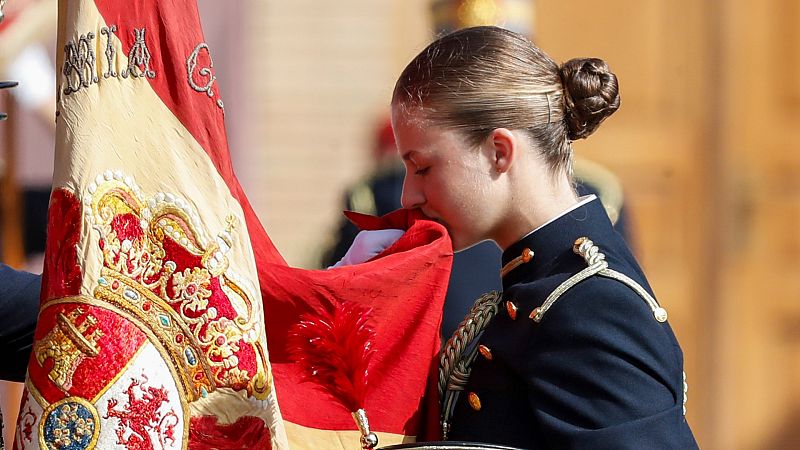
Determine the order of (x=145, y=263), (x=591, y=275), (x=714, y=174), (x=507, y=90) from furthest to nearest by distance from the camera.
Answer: (x=714, y=174), (x=507, y=90), (x=591, y=275), (x=145, y=263)

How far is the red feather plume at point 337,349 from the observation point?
2.02 m

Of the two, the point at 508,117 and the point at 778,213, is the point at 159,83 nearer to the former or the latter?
the point at 508,117

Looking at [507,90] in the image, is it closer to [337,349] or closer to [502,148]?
[502,148]

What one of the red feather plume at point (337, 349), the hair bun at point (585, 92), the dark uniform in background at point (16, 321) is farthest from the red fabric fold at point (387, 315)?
the dark uniform in background at point (16, 321)

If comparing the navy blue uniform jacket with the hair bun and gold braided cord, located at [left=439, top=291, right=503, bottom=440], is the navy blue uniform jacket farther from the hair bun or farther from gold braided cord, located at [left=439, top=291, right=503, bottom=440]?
the hair bun

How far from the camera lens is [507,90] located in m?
2.07

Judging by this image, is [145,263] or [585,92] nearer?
[145,263]

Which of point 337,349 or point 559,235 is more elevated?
point 559,235

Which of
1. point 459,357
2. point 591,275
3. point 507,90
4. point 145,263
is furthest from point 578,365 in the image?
point 145,263

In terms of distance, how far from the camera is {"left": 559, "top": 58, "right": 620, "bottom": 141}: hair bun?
210 cm

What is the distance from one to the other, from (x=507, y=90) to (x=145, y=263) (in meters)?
0.60

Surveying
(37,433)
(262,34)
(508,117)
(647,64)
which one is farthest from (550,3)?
(37,433)

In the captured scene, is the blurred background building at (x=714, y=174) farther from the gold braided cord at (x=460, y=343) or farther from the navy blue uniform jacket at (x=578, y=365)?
the navy blue uniform jacket at (x=578, y=365)

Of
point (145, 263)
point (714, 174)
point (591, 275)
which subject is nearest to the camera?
point (145, 263)
